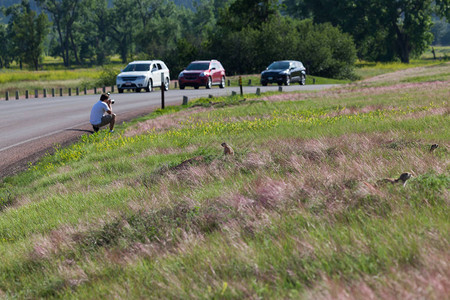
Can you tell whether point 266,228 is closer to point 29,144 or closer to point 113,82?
point 29,144

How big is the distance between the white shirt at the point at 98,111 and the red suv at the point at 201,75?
23.3m

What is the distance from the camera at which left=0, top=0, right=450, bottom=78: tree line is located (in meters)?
59.5

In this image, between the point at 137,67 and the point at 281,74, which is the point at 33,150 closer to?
the point at 137,67

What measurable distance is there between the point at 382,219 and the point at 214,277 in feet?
4.80

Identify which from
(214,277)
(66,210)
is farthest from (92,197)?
(214,277)

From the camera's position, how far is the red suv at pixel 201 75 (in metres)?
39.4

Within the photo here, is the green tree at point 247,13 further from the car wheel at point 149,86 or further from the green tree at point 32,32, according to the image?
the green tree at point 32,32

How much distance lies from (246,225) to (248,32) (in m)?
55.4

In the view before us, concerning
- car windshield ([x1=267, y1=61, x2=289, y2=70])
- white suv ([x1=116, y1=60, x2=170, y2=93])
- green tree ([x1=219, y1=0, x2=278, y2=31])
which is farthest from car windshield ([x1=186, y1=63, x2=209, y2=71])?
green tree ([x1=219, y1=0, x2=278, y2=31])

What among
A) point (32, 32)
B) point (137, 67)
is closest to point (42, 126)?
point (137, 67)

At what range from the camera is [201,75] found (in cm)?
3919

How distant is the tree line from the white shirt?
43523 mm

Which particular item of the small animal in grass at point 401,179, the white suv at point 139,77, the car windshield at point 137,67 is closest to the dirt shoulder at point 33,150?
the small animal in grass at point 401,179

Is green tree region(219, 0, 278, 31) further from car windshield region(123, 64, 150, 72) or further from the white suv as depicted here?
car windshield region(123, 64, 150, 72)
